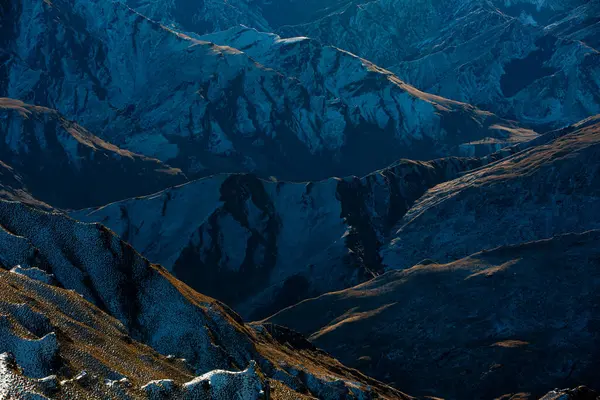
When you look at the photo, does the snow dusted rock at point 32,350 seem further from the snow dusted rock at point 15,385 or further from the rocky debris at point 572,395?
the rocky debris at point 572,395

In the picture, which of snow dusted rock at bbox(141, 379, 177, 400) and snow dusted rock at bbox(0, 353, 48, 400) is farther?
snow dusted rock at bbox(141, 379, 177, 400)

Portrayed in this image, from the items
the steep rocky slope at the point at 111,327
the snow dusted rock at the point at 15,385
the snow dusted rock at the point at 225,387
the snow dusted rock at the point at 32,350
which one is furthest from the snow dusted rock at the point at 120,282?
the snow dusted rock at the point at 15,385

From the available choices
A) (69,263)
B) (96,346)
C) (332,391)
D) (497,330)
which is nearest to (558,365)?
(497,330)

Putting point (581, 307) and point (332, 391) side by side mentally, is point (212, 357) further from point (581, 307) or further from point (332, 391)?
point (581, 307)

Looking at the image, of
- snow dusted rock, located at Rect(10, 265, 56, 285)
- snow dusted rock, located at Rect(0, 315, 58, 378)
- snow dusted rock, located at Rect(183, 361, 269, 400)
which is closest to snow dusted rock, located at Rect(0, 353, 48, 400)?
snow dusted rock, located at Rect(0, 315, 58, 378)

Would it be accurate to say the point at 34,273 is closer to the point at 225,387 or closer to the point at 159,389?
the point at 159,389

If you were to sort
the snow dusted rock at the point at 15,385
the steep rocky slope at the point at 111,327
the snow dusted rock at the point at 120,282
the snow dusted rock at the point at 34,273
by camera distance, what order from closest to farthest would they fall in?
the snow dusted rock at the point at 15,385 → the steep rocky slope at the point at 111,327 → the snow dusted rock at the point at 34,273 → the snow dusted rock at the point at 120,282

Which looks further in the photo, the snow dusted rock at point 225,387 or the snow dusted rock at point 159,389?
the snow dusted rock at point 225,387

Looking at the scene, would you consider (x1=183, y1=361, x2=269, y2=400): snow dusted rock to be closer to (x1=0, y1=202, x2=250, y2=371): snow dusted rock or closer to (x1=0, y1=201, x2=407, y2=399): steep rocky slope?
(x1=0, y1=201, x2=407, y2=399): steep rocky slope
